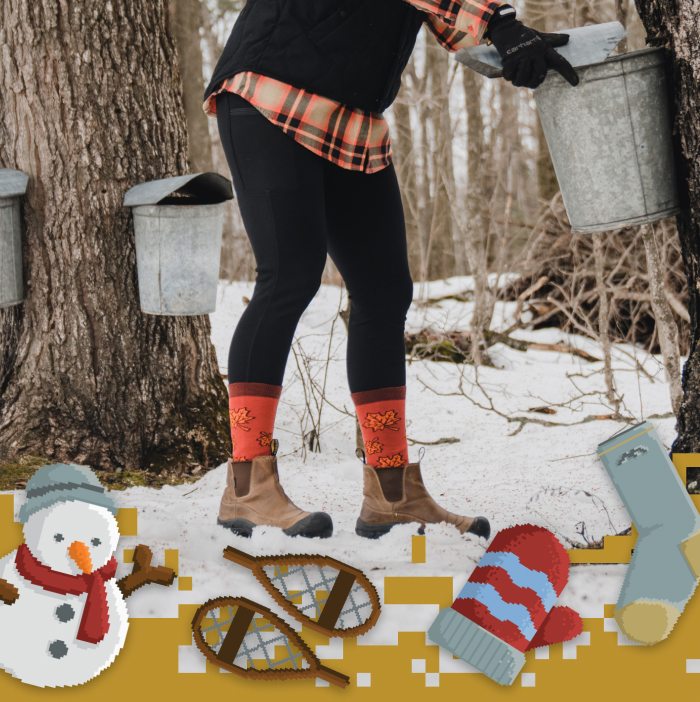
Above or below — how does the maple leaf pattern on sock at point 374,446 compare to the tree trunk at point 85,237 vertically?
below

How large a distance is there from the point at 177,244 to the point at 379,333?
89 cm

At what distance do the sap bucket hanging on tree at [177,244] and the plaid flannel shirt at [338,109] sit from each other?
675 millimetres

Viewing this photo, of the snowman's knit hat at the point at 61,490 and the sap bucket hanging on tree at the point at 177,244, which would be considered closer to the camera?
the snowman's knit hat at the point at 61,490

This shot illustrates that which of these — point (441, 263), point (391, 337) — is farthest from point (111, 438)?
point (441, 263)

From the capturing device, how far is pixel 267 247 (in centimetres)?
212

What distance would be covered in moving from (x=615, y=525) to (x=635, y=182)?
856 mm

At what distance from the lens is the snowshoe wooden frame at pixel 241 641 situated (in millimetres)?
1650

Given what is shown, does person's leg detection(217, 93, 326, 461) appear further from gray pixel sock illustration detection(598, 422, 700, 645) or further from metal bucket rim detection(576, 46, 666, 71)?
gray pixel sock illustration detection(598, 422, 700, 645)

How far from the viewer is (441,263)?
1073cm

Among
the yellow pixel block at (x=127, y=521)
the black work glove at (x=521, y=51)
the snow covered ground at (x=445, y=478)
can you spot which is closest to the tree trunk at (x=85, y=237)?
the snow covered ground at (x=445, y=478)

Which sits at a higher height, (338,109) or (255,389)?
(338,109)

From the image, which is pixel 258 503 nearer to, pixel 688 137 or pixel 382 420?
pixel 382 420

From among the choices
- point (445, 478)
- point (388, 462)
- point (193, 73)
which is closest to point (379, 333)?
point (388, 462)

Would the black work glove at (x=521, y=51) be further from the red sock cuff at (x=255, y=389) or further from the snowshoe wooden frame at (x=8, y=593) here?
the snowshoe wooden frame at (x=8, y=593)
